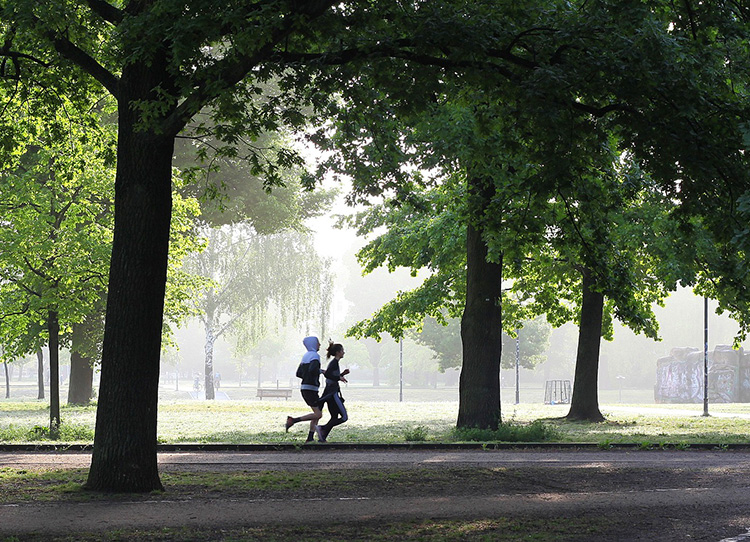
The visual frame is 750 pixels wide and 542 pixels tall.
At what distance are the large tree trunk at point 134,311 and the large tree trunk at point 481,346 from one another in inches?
365

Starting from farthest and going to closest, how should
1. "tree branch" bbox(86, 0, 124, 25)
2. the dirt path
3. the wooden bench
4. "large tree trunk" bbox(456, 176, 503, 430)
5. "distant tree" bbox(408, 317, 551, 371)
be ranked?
1. "distant tree" bbox(408, 317, 551, 371)
2. the wooden bench
3. "large tree trunk" bbox(456, 176, 503, 430)
4. "tree branch" bbox(86, 0, 124, 25)
5. the dirt path

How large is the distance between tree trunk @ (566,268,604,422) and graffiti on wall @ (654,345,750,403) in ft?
A: 152

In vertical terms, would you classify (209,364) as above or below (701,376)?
above

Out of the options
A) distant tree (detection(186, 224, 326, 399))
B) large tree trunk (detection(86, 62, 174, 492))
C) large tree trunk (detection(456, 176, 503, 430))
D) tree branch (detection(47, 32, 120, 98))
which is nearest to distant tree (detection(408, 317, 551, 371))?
distant tree (detection(186, 224, 326, 399))

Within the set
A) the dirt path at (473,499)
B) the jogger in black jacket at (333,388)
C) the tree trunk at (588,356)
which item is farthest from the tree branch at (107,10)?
the tree trunk at (588,356)

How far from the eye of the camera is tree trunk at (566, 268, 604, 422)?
24.6 meters

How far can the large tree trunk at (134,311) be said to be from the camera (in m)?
9.39

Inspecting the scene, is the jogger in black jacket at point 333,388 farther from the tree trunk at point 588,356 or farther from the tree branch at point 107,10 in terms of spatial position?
the tree trunk at point 588,356

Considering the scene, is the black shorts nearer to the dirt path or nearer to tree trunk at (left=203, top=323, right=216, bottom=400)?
the dirt path

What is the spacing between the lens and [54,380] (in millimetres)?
18125

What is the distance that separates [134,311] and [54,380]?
9.65 metres

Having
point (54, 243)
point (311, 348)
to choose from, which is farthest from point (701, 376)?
point (54, 243)

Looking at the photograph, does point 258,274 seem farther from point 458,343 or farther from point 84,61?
point 84,61

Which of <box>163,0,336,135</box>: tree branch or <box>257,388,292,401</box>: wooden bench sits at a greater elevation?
<box>163,0,336,135</box>: tree branch
